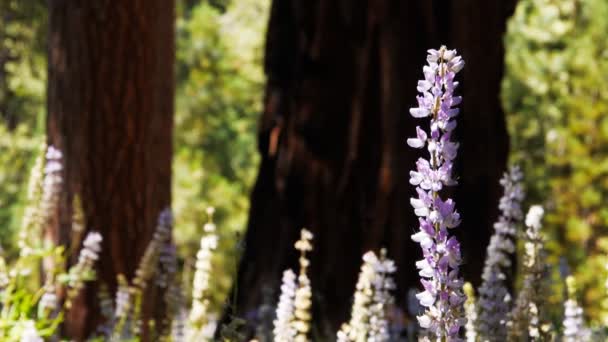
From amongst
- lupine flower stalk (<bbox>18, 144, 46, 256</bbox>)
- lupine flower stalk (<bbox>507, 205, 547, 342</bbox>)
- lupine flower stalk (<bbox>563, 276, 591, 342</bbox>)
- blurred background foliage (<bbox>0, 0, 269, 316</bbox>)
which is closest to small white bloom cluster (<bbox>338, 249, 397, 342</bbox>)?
lupine flower stalk (<bbox>507, 205, 547, 342</bbox>)

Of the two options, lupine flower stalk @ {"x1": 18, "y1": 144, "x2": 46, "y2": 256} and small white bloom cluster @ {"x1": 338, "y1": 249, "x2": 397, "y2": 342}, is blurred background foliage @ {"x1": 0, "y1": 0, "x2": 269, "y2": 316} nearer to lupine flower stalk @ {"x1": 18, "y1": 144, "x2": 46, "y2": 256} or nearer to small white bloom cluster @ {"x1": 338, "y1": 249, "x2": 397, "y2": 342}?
lupine flower stalk @ {"x1": 18, "y1": 144, "x2": 46, "y2": 256}

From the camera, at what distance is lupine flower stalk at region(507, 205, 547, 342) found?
308 cm

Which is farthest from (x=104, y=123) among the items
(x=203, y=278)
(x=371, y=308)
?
(x=371, y=308)

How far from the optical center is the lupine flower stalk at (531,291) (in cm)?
308

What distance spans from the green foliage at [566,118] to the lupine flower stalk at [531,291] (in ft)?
49.8

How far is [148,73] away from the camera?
6148 millimetres

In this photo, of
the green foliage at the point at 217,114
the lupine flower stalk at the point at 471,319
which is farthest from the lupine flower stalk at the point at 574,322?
the green foliage at the point at 217,114

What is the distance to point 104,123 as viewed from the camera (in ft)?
19.5

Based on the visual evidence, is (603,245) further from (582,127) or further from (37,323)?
(37,323)

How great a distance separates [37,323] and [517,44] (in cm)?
1790

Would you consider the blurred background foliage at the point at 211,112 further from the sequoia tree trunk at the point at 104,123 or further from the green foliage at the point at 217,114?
the sequoia tree trunk at the point at 104,123

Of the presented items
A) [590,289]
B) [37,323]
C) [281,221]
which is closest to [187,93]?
[590,289]

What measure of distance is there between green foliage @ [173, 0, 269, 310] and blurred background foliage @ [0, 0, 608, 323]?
0.08ft

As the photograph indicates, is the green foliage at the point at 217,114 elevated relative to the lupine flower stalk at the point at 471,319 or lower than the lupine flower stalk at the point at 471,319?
elevated
